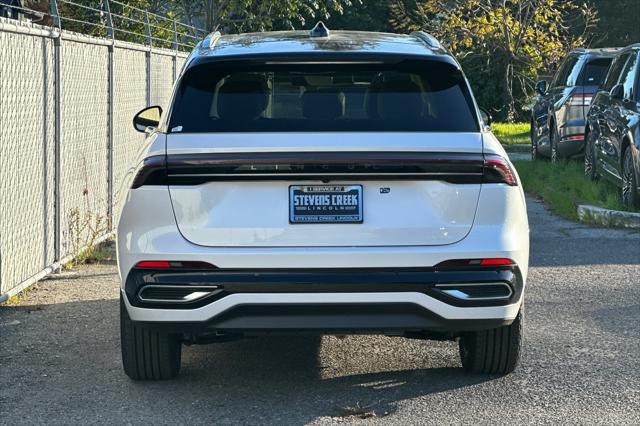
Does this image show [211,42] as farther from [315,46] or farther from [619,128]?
[619,128]

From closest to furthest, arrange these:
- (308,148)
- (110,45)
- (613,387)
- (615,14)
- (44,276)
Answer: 1. (308,148)
2. (613,387)
3. (44,276)
4. (110,45)
5. (615,14)

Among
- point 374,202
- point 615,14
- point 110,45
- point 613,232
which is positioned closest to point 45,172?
point 110,45

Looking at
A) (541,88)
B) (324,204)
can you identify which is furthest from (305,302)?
(541,88)

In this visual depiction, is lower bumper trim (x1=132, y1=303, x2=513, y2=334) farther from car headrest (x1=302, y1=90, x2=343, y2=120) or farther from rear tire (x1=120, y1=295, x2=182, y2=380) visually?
car headrest (x1=302, y1=90, x2=343, y2=120)

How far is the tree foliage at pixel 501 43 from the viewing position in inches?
1346

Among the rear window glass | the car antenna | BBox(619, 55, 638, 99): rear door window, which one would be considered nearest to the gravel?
the car antenna

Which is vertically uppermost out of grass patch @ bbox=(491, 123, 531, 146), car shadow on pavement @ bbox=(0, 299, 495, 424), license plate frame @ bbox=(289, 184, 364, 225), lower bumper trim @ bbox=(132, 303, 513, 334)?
license plate frame @ bbox=(289, 184, 364, 225)

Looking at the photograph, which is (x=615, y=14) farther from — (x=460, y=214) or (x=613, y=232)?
(x=460, y=214)

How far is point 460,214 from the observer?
19.0 ft

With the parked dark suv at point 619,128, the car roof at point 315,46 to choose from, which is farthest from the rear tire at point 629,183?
the car roof at point 315,46

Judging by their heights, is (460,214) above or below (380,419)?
above

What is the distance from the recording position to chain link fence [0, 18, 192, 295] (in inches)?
334

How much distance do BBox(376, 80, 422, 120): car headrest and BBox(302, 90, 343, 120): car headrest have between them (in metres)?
0.20

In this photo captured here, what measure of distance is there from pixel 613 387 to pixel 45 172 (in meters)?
4.98
